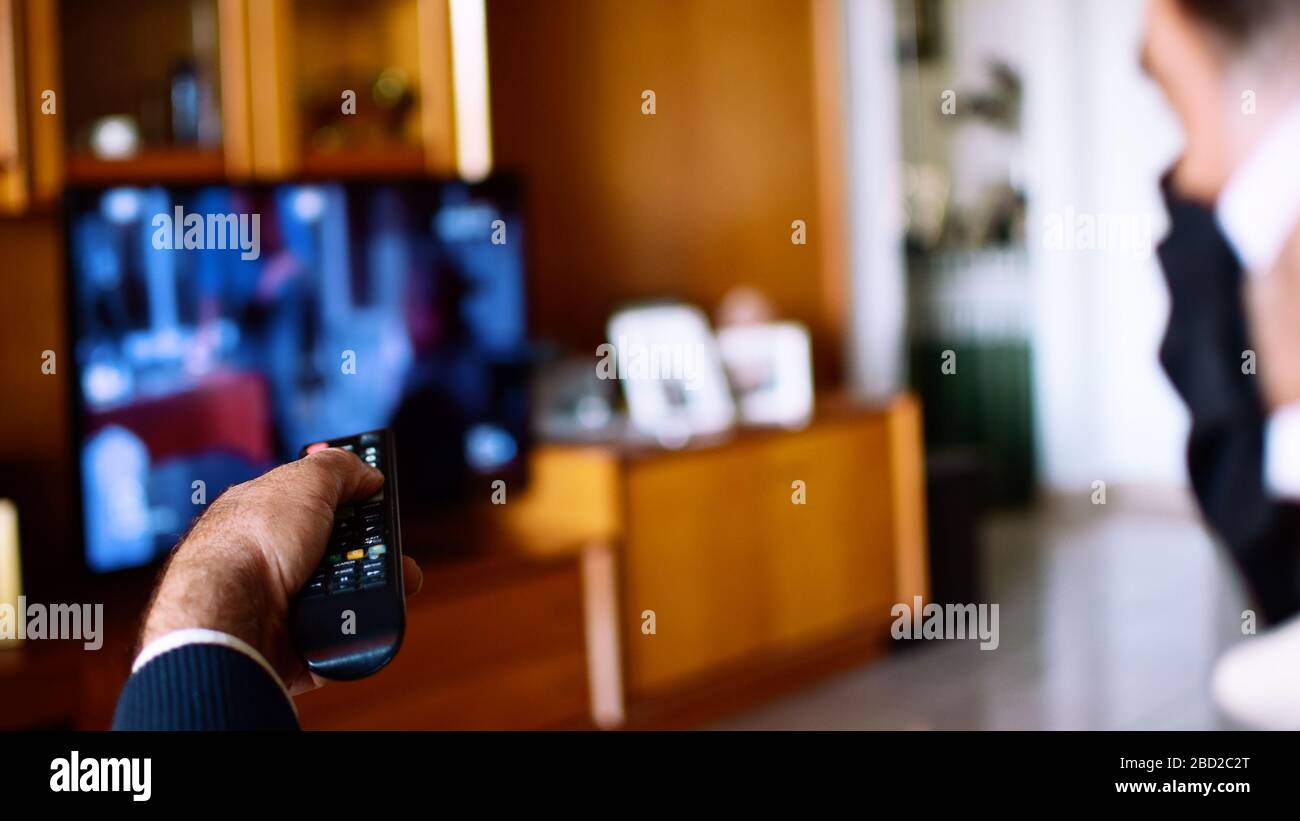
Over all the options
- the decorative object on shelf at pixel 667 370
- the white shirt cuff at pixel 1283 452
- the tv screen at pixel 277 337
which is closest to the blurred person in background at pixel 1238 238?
the white shirt cuff at pixel 1283 452

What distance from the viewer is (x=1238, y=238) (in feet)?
2.94

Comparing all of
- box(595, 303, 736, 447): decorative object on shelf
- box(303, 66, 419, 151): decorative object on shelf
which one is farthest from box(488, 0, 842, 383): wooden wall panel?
box(303, 66, 419, 151): decorative object on shelf

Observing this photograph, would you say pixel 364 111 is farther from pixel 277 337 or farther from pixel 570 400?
pixel 570 400

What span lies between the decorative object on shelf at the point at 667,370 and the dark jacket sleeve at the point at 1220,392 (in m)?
2.21

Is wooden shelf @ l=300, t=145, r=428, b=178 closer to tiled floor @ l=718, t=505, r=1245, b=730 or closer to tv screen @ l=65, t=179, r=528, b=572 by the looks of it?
tv screen @ l=65, t=179, r=528, b=572

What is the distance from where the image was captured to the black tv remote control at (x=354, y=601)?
2.43 feet

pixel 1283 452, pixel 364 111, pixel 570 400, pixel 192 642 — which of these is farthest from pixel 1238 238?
pixel 570 400

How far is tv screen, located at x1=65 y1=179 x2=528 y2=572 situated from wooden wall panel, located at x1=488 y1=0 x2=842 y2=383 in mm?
626

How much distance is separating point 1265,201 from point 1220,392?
15cm

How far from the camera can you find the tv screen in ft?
7.22

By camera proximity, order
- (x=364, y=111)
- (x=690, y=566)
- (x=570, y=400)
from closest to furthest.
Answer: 1. (x=364, y=111)
2. (x=690, y=566)
3. (x=570, y=400)
